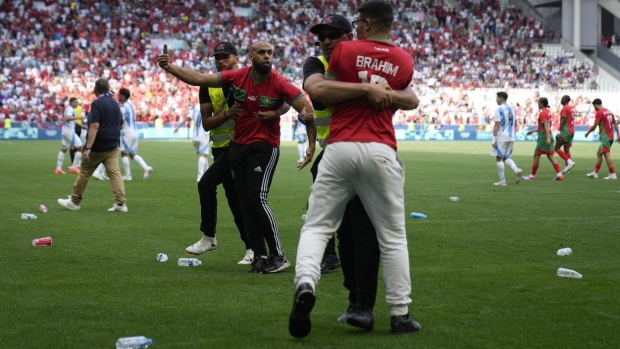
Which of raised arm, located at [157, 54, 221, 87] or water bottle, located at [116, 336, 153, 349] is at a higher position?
raised arm, located at [157, 54, 221, 87]

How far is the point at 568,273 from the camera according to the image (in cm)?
840

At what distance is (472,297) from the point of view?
738 centimetres

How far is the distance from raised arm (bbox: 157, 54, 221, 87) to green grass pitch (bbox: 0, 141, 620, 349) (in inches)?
71.8

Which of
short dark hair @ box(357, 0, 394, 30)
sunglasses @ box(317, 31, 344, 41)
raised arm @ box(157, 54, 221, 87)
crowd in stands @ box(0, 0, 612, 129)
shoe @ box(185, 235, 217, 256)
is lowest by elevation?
shoe @ box(185, 235, 217, 256)

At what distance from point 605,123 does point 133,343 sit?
2078 cm

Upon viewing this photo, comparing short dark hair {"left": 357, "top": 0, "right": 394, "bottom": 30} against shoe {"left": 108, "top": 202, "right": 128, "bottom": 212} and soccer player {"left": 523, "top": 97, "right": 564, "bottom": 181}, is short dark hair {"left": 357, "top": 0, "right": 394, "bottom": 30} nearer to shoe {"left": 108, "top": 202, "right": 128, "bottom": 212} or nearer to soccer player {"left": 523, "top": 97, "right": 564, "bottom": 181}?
shoe {"left": 108, "top": 202, "right": 128, "bottom": 212}

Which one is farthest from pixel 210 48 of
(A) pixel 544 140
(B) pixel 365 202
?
(B) pixel 365 202

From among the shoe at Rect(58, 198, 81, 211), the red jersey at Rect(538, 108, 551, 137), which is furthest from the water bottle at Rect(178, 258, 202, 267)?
the red jersey at Rect(538, 108, 551, 137)

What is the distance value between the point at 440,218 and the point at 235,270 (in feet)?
18.7

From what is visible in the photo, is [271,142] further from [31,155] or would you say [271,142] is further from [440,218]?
[31,155]

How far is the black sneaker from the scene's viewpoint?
28.8 feet

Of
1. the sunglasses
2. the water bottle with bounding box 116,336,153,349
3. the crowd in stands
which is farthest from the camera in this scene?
the crowd in stands

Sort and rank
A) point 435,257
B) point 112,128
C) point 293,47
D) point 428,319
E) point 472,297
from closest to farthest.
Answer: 1. point 428,319
2. point 472,297
3. point 435,257
4. point 112,128
5. point 293,47

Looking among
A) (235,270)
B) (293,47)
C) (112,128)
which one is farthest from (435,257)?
(293,47)
